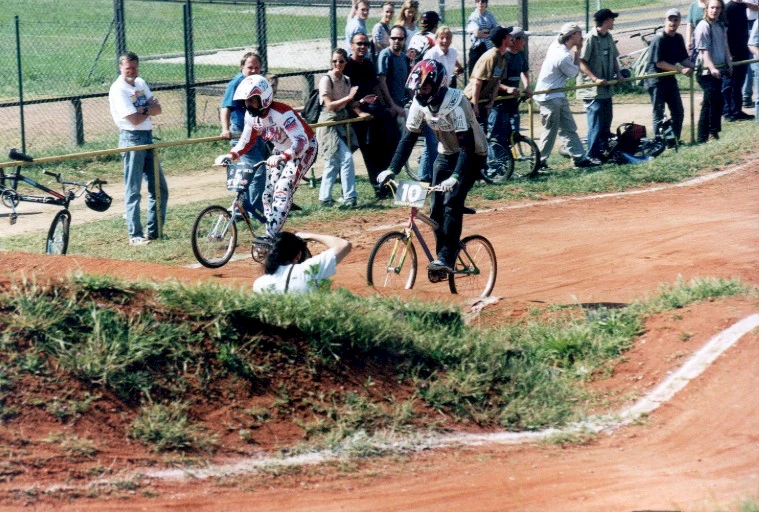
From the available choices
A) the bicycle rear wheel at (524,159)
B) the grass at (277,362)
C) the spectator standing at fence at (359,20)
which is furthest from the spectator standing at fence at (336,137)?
the grass at (277,362)

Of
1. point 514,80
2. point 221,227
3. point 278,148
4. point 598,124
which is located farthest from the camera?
point 598,124

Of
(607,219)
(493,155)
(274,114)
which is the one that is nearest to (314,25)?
(493,155)

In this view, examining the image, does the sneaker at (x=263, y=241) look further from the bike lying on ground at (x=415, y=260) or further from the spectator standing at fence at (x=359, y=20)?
the spectator standing at fence at (x=359, y=20)

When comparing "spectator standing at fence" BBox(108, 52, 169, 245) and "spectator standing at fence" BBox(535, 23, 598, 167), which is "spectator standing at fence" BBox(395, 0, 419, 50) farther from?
"spectator standing at fence" BBox(108, 52, 169, 245)

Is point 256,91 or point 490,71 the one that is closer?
point 256,91

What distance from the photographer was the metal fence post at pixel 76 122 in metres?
18.7

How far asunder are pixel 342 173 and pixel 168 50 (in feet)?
42.0

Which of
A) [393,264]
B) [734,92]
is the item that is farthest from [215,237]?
[734,92]

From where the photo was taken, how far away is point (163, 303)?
7.11m

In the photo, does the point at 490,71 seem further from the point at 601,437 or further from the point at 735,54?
the point at 601,437

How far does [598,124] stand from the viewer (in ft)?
54.7

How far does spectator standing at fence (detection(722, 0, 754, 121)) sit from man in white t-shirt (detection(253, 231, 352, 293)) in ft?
45.5

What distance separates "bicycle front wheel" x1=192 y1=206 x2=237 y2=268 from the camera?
11359 millimetres

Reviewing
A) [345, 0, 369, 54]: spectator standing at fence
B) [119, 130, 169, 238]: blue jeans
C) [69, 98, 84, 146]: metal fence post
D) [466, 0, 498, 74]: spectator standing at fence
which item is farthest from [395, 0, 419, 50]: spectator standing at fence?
[69, 98, 84, 146]: metal fence post
